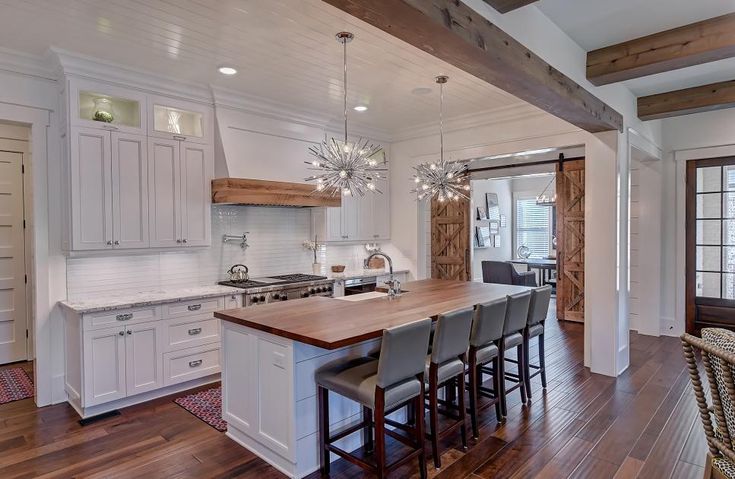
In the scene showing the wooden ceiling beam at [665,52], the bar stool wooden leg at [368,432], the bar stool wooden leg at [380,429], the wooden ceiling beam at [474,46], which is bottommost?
the bar stool wooden leg at [368,432]

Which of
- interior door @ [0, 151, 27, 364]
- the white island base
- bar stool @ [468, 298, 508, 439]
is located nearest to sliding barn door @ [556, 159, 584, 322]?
bar stool @ [468, 298, 508, 439]

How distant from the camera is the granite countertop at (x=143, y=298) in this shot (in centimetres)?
349

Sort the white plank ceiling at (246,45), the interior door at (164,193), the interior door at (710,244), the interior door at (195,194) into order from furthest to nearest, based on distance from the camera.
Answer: the interior door at (710,244) → the interior door at (195,194) → the interior door at (164,193) → the white plank ceiling at (246,45)

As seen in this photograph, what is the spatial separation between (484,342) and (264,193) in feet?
8.86

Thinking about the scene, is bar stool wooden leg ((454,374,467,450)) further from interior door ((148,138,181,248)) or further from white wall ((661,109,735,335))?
white wall ((661,109,735,335))

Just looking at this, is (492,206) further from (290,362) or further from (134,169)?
(290,362)

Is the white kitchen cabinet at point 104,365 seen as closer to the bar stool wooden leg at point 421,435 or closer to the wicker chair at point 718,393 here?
the bar stool wooden leg at point 421,435

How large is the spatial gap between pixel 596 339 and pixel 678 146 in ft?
9.98

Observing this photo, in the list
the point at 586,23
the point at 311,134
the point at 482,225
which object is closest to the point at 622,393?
the point at 586,23

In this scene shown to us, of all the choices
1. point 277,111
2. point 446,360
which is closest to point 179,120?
point 277,111

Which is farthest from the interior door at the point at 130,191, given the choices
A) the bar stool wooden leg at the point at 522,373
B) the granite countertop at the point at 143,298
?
the bar stool wooden leg at the point at 522,373

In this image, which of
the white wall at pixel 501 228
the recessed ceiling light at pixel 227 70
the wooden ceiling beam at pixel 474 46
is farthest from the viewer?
the white wall at pixel 501 228

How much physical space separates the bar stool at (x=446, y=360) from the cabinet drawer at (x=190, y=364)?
2288 mm

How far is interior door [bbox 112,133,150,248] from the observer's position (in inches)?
150
